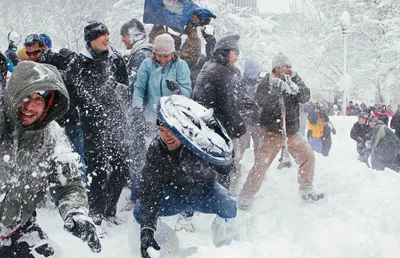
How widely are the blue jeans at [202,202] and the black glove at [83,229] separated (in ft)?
3.64

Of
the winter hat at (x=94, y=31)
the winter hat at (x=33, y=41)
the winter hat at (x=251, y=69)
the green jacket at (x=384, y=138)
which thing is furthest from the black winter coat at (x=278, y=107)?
the green jacket at (x=384, y=138)

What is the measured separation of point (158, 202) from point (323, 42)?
83.7 feet

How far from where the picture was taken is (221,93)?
493 centimetres

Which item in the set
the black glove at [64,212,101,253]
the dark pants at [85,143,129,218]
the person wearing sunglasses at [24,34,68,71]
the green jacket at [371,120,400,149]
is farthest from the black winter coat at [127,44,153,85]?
the green jacket at [371,120,400,149]

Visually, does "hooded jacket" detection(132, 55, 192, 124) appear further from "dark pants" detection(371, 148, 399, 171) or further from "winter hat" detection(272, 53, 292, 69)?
"dark pants" detection(371, 148, 399, 171)

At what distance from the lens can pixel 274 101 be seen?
5746 millimetres

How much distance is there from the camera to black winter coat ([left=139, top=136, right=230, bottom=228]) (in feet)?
11.0

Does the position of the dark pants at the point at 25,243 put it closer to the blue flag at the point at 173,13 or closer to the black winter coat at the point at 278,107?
the black winter coat at the point at 278,107

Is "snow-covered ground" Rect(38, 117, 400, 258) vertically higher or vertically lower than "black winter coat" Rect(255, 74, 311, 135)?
lower

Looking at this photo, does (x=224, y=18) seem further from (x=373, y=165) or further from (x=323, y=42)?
(x=373, y=165)

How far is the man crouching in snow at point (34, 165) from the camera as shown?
2.34 metres

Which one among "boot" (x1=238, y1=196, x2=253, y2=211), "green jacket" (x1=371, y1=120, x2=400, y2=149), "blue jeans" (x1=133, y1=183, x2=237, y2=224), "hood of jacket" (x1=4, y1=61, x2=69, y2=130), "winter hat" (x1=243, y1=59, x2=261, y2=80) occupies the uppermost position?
"hood of jacket" (x1=4, y1=61, x2=69, y2=130)

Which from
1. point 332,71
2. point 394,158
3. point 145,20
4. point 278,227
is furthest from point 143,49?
point 332,71

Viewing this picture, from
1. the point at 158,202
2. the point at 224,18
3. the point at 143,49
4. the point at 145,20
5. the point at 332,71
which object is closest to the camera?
the point at 158,202
